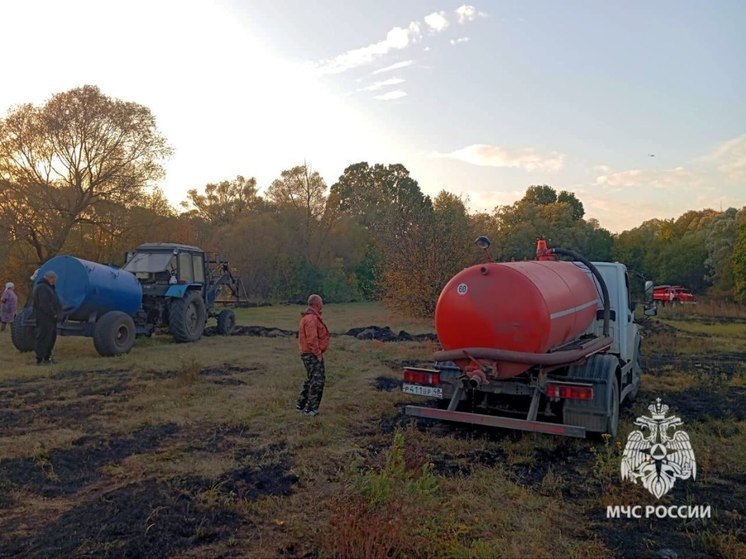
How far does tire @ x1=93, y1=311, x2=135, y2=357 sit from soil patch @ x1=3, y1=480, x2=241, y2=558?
7.81m

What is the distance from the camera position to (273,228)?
37.4 metres

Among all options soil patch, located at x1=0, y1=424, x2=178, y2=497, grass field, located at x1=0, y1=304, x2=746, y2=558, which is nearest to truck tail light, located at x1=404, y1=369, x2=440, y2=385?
grass field, located at x1=0, y1=304, x2=746, y2=558

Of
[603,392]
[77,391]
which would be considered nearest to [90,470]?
[77,391]

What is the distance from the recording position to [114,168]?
26219 mm

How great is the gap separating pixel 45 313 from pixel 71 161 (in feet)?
56.5

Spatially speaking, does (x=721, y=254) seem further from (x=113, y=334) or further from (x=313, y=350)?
(x=313, y=350)

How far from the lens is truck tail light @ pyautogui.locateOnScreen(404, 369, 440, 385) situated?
6918 millimetres

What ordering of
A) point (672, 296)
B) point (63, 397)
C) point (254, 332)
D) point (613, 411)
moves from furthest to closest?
1. point (672, 296)
2. point (254, 332)
3. point (63, 397)
4. point (613, 411)

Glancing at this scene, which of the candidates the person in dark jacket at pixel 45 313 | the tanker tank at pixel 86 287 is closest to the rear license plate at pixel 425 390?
the person in dark jacket at pixel 45 313

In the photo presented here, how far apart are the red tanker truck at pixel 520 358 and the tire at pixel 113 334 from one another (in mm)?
7470

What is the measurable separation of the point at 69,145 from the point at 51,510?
2439cm

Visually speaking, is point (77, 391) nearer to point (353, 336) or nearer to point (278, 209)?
point (353, 336)

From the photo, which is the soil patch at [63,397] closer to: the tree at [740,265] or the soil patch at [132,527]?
the soil patch at [132,527]

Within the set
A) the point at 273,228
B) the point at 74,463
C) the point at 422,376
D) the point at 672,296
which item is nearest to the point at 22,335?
the point at 74,463
